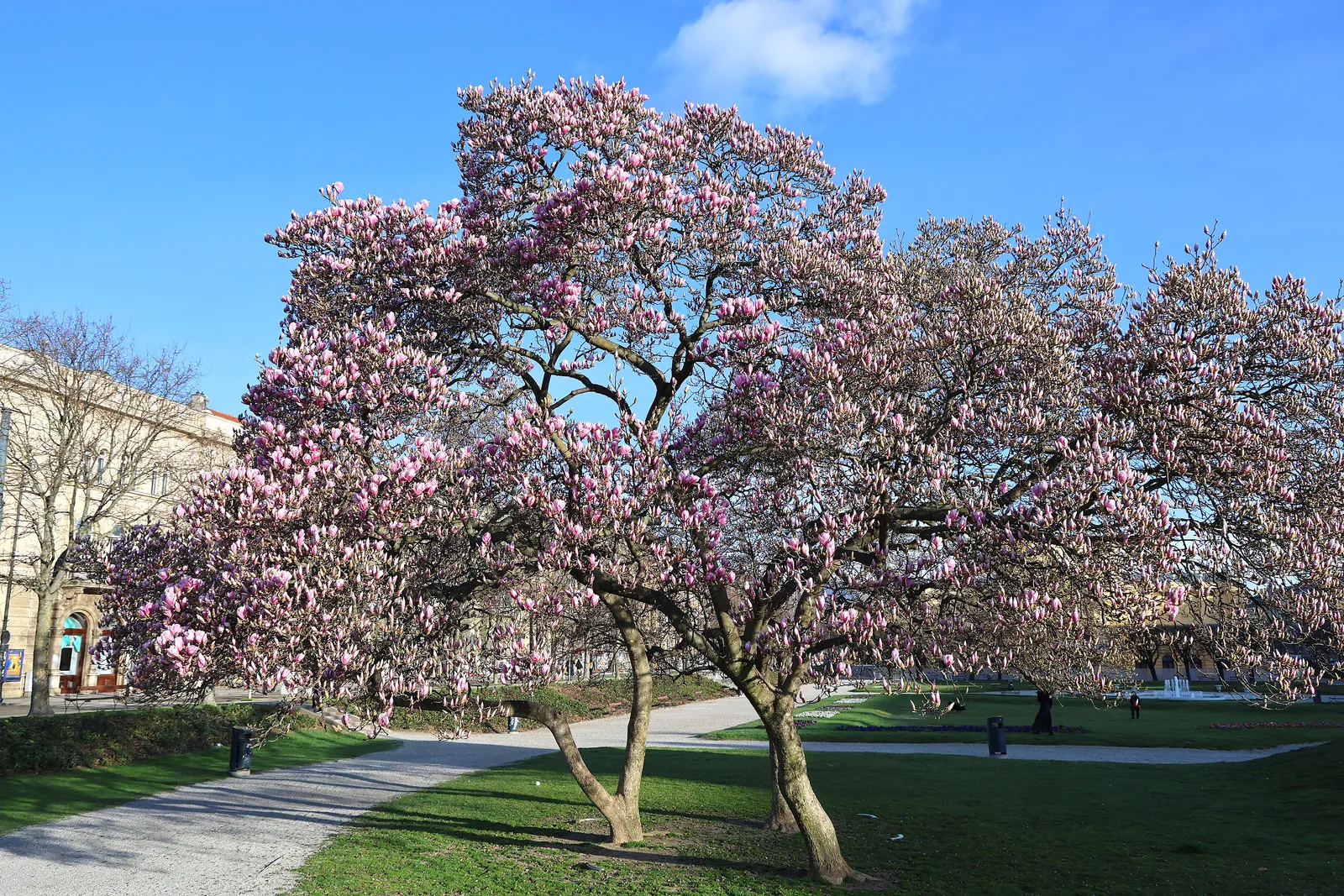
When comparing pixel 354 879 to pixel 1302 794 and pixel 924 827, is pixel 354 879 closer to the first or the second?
pixel 924 827

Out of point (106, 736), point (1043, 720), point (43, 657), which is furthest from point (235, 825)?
point (1043, 720)

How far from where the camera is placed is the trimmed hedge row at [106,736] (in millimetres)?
23516

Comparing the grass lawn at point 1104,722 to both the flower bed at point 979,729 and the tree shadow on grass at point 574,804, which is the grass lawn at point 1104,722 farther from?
the tree shadow on grass at point 574,804

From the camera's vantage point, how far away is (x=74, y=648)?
5316 centimetres

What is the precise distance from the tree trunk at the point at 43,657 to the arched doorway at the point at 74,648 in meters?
22.1

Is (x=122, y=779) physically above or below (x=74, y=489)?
below

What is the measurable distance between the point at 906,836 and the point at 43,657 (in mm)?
31433

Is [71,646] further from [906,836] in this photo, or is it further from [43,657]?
[906,836]

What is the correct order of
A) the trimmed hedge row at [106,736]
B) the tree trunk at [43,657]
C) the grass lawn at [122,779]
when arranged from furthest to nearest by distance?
the tree trunk at [43,657], the trimmed hedge row at [106,736], the grass lawn at [122,779]

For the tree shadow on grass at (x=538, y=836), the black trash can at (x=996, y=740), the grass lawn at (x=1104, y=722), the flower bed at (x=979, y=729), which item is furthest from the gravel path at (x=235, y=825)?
the flower bed at (x=979, y=729)

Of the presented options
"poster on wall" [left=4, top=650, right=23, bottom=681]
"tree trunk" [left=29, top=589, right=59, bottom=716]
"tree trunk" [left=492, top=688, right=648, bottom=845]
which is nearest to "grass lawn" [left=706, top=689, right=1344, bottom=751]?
"tree trunk" [left=492, top=688, right=648, bottom=845]

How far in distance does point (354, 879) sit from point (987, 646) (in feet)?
32.1

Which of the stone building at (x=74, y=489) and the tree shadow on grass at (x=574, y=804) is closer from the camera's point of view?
the tree shadow on grass at (x=574, y=804)

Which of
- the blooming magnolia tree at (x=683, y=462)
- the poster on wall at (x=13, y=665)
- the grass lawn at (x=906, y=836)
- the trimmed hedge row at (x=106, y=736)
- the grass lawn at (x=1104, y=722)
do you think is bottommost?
the grass lawn at (x=1104, y=722)
